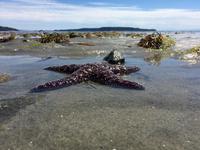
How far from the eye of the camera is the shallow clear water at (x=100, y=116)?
4.04 metres

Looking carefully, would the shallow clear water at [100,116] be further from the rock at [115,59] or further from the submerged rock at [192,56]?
the submerged rock at [192,56]

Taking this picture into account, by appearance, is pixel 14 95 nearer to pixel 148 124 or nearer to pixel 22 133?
pixel 22 133

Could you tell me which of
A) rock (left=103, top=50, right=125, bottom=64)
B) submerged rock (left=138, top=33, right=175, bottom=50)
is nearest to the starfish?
rock (left=103, top=50, right=125, bottom=64)

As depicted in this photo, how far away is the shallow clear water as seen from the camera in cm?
404

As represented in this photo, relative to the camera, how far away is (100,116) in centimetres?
500

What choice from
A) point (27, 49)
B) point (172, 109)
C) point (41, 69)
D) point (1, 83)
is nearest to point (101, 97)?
point (172, 109)

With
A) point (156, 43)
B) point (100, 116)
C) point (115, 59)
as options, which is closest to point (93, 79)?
point (100, 116)

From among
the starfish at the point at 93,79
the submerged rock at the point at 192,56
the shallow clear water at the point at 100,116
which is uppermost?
the starfish at the point at 93,79

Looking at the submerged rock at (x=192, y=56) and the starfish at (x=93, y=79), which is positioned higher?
the starfish at (x=93, y=79)

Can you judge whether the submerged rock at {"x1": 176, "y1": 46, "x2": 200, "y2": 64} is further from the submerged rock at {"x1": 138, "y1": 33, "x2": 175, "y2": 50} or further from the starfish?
the starfish

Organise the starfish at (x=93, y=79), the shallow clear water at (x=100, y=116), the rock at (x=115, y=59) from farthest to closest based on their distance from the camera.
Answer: the rock at (x=115, y=59) < the starfish at (x=93, y=79) < the shallow clear water at (x=100, y=116)

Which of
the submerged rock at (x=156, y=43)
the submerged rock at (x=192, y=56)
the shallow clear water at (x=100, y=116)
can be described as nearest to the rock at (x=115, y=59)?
the submerged rock at (x=192, y=56)

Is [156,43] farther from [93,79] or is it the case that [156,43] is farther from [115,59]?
[93,79]

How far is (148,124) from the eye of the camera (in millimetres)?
4672
